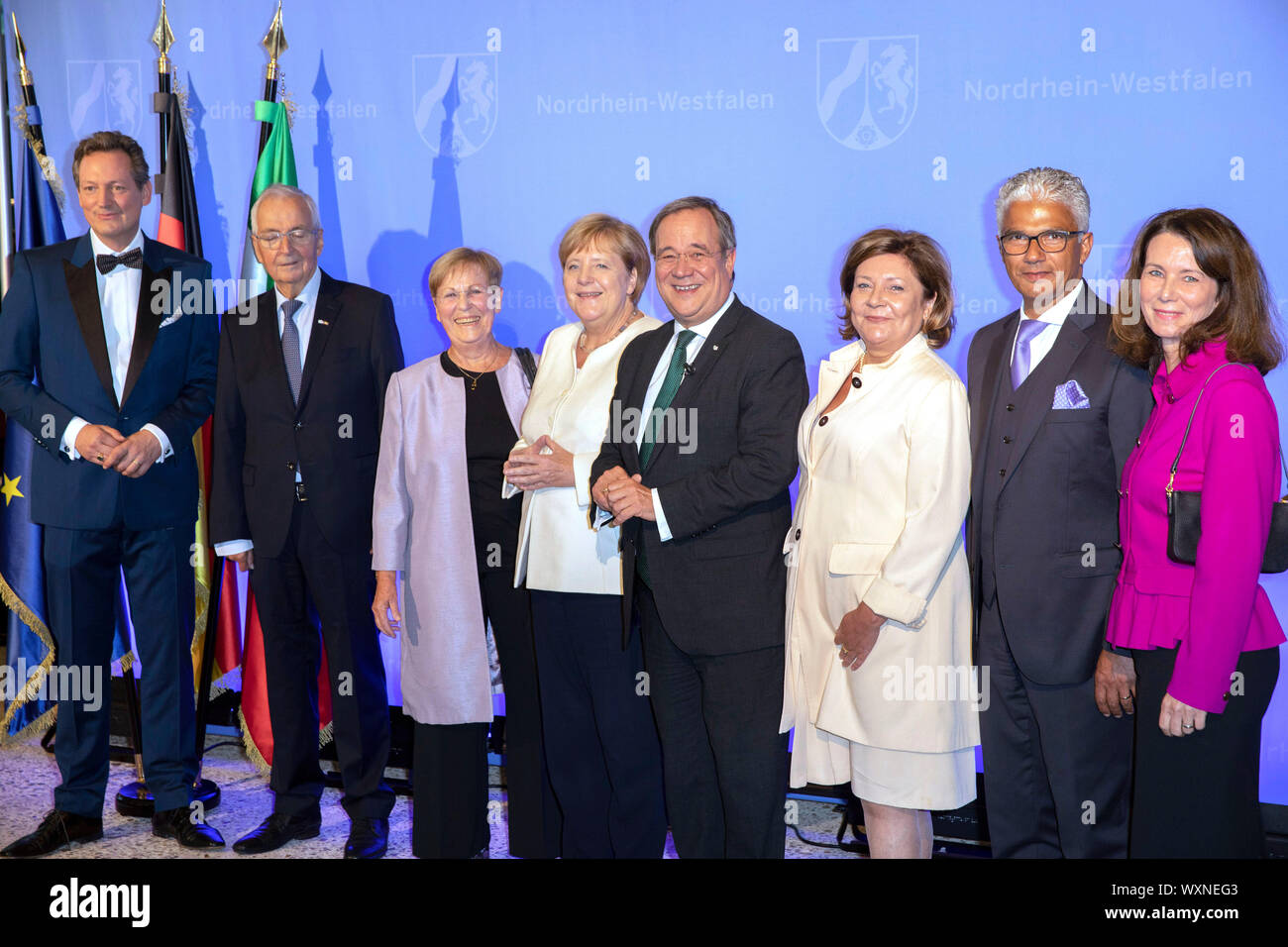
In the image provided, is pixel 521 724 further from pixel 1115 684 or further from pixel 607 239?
pixel 1115 684

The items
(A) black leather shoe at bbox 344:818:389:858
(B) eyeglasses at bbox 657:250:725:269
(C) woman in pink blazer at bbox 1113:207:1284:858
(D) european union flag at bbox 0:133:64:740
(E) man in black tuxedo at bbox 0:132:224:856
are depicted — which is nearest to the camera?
(C) woman in pink blazer at bbox 1113:207:1284:858

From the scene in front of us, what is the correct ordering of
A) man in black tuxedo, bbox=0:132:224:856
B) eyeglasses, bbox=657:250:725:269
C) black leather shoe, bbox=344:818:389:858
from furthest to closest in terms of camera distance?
man in black tuxedo, bbox=0:132:224:856 → black leather shoe, bbox=344:818:389:858 → eyeglasses, bbox=657:250:725:269

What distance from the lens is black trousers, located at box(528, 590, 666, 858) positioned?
290cm

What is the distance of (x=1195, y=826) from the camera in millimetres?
2248

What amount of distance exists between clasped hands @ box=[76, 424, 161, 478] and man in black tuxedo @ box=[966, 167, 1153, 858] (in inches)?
98.4

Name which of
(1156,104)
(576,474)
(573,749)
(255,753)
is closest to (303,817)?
(255,753)

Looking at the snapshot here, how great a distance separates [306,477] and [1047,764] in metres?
2.23

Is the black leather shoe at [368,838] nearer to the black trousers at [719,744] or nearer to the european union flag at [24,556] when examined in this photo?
the black trousers at [719,744]

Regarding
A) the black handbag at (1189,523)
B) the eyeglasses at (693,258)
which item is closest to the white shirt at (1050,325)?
the black handbag at (1189,523)

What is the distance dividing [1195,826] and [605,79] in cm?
314

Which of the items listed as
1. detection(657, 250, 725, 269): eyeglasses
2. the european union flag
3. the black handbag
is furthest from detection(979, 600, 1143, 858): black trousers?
the european union flag

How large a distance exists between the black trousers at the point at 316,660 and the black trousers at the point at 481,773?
0.97 ft

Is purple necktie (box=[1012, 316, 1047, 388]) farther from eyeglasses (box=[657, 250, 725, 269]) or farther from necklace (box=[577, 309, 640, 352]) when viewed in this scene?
necklace (box=[577, 309, 640, 352])

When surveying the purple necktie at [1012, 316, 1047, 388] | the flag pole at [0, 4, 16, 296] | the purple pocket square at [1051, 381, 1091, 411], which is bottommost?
the purple pocket square at [1051, 381, 1091, 411]
